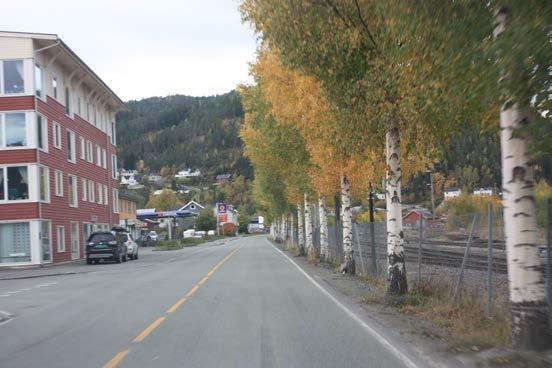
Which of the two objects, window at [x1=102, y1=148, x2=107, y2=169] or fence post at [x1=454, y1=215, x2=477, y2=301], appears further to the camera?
window at [x1=102, y1=148, x2=107, y2=169]

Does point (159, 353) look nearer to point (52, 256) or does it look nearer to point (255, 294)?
point (255, 294)

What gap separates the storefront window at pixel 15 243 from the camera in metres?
33.1

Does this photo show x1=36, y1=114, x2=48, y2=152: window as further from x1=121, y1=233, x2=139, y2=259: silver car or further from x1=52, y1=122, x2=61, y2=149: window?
x1=121, y1=233, x2=139, y2=259: silver car

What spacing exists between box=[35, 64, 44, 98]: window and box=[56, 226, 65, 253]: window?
26.6 ft

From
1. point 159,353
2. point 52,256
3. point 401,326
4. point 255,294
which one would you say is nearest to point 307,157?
point 255,294

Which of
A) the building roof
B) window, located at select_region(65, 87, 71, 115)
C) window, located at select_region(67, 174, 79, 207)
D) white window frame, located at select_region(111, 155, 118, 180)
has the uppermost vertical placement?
the building roof

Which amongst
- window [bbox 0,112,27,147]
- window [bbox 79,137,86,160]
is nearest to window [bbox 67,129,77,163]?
window [bbox 79,137,86,160]

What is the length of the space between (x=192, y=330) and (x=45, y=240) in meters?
27.3

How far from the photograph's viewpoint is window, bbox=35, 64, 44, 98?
33.8 meters

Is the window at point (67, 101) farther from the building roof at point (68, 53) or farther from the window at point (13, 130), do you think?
the window at point (13, 130)

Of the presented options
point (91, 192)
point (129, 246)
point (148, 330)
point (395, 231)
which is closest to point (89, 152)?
point (91, 192)

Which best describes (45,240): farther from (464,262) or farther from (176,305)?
(464,262)

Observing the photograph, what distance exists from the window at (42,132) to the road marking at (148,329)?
1008 inches

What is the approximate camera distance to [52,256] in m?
35.0
